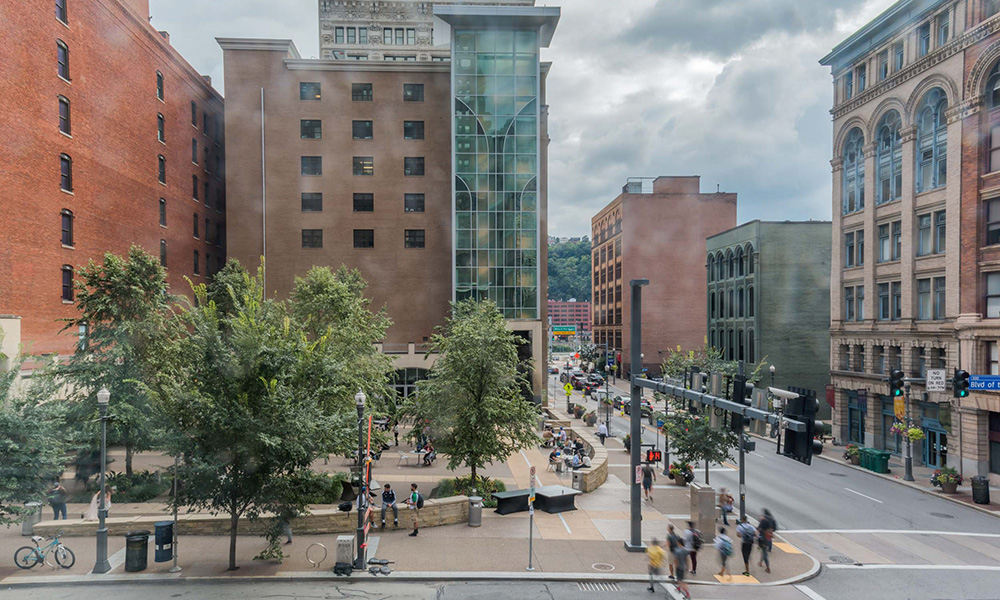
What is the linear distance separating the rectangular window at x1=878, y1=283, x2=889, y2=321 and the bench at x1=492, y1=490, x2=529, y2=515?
28776mm

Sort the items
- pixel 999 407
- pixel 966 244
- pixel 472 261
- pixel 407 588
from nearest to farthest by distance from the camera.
→ pixel 407 588 < pixel 999 407 < pixel 966 244 < pixel 472 261

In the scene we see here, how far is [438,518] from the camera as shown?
21.1 metres

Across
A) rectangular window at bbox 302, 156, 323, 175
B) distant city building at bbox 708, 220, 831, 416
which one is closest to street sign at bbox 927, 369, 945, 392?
distant city building at bbox 708, 220, 831, 416

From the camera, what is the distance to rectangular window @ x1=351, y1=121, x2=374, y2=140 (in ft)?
180

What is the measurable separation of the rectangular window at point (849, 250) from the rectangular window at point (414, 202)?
32875mm

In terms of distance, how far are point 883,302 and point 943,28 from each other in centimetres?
1584

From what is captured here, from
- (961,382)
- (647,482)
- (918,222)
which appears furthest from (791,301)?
(647,482)


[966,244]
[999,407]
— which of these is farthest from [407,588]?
[966,244]

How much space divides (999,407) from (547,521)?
23.2m

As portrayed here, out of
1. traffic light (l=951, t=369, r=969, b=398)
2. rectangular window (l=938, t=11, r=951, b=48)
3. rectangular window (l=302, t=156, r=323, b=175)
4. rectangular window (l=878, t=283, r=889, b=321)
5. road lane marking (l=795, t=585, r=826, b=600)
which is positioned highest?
rectangular window (l=938, t=11, r=951, b=48)

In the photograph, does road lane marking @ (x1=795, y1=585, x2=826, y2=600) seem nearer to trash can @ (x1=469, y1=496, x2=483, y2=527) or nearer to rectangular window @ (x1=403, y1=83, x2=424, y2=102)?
trash can @ (x1=469, y1=496, x2=483, y2=527)

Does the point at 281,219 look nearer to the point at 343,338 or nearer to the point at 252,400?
the point at 343,338

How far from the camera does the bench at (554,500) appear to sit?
2309cm

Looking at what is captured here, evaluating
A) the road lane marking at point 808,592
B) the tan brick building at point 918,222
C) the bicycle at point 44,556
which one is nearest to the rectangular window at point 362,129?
the tan brick building at point 918,222
